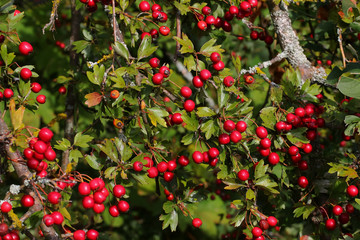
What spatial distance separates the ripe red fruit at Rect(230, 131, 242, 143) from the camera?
1721mm

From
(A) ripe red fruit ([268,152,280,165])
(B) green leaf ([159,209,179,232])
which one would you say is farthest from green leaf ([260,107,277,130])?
(B) green leaf ([159,209,179,232])

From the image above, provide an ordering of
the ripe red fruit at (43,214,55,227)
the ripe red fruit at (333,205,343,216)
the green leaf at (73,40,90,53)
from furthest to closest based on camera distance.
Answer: the green leaf at (73,40,90,53)
the ripe red fruit at (333,205,343,216)
the ripe red fruit at (43,214,55,227)

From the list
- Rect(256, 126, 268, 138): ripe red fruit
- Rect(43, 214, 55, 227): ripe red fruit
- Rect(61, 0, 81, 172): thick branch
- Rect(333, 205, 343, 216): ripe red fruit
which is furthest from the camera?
Rect(61, 0, 81, 172): thick branch

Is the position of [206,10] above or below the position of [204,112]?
above

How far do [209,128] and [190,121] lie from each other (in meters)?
0.09

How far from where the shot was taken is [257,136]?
188 centimetres

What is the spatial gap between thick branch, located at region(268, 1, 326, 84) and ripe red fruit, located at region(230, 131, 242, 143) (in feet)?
2.65

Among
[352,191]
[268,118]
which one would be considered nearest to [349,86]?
[268,118]

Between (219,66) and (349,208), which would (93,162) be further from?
(349,208)

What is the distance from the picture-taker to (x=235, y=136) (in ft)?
5.65

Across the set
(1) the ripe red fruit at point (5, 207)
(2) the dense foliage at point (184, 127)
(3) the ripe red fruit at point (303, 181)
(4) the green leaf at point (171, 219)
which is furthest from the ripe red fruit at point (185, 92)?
(1) the ripe red fruit at point (5, 207)

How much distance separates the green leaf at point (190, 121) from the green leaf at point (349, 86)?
2.14 ft

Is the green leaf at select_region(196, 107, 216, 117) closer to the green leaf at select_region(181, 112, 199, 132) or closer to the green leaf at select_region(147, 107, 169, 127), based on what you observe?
the green leaf at select_region(181, 112, 199, 132)

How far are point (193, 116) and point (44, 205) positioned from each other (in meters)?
0.77
